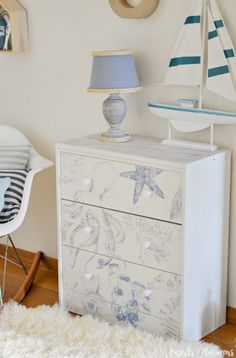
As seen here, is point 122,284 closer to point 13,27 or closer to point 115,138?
point 115,138

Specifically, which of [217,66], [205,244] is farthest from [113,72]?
[205,244]

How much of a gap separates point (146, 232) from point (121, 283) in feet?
0.89

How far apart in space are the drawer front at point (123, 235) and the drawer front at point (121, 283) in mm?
37

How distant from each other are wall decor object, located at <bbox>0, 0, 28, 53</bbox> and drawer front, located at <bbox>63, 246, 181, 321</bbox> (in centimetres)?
104

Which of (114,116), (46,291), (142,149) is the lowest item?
(46,291)

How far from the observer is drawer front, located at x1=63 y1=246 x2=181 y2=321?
104 inches

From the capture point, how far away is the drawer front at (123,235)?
2.59m

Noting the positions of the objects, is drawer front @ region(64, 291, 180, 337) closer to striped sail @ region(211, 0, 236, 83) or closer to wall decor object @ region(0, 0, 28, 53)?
striped sail @ region(211, 0, 236, 83)

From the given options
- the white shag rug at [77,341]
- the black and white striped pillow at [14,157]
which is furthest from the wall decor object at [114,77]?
the white shag rug at [77,341]

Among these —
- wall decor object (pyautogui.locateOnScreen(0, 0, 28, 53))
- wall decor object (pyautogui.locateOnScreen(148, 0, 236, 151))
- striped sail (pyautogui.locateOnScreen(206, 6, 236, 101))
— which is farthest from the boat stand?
wall decor object (pyautogui.locateOnScreen(0, 0, 28, 53))

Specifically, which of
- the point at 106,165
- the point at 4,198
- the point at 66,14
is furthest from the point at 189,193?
the point at 66,14

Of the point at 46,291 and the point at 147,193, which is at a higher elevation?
the point at 147,193

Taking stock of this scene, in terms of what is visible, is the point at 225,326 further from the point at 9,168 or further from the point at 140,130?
the point at 9,168

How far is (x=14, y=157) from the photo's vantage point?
3117 mm
